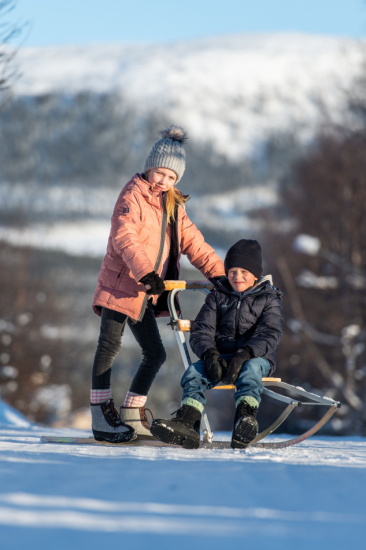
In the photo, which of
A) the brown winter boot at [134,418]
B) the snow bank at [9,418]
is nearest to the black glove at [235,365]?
the brown winter boot at [134,418]

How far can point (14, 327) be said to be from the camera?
95.8 ft

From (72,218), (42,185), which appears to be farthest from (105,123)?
(72,218)

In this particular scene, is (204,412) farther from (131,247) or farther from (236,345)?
(131,247)

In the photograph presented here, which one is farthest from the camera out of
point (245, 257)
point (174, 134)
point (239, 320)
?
point (174, 134)

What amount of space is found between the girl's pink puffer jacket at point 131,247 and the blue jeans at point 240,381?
488 millimetres

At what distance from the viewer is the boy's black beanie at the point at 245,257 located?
3.55 metres

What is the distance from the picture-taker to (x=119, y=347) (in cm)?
362

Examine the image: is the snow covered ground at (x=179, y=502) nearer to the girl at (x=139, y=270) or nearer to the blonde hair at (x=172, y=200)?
the girl at (x=139, y=270)

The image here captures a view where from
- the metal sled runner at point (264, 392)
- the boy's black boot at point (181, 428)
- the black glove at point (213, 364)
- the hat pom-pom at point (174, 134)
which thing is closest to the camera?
the boy's black boot at point (181, 428)

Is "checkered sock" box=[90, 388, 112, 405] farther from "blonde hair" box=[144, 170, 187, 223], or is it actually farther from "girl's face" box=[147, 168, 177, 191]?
"girl's face" box=[147, 168, 177, 191]

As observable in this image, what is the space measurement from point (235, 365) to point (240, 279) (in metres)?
0.59

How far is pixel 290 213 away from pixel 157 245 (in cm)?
2618

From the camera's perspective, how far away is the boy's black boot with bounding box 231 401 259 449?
3.04 m

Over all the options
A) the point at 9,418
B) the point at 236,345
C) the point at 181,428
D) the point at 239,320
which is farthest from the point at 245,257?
the point at 9,418
